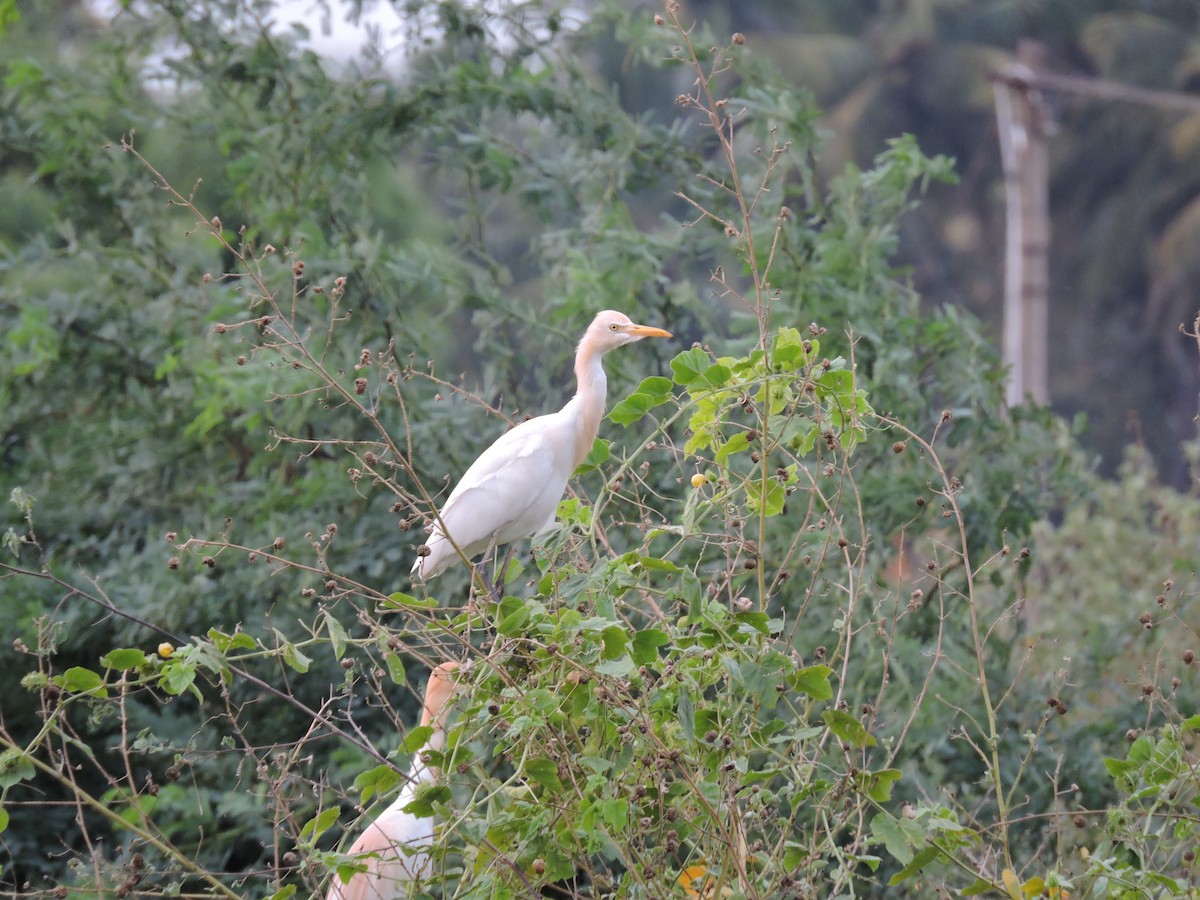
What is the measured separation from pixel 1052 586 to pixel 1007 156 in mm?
3749

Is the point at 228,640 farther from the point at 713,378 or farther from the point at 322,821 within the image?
the point at 713,378

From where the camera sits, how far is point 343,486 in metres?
4.18

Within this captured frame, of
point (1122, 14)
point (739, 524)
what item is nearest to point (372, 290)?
point (739, 524)

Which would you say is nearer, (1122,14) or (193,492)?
(193,492)

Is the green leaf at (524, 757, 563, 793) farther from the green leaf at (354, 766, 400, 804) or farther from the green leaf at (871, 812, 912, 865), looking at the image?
the green leaf at (871, 812, 912, 865)

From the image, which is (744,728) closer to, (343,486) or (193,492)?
(343,486)

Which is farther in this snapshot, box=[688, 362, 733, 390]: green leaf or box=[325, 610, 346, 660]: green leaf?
box=[688, 362, 733, 390]: green leaf

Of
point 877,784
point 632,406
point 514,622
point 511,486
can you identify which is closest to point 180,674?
point 514,622

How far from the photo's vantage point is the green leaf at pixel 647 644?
1754 millimetres

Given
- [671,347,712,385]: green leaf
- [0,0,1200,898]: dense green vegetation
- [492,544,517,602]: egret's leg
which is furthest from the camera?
[0,0,1200,898]: dense green vegetation

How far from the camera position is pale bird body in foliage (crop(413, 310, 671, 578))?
2848 mm

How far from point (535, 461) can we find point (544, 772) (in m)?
1.17

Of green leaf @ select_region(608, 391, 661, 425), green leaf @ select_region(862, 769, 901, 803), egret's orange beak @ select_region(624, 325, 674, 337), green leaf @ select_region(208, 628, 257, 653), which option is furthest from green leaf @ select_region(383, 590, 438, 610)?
egret's orange beak @ select_region(624, 325, 674, 337)

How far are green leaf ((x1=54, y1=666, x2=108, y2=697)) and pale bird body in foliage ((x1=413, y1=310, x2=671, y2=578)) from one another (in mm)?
1064
